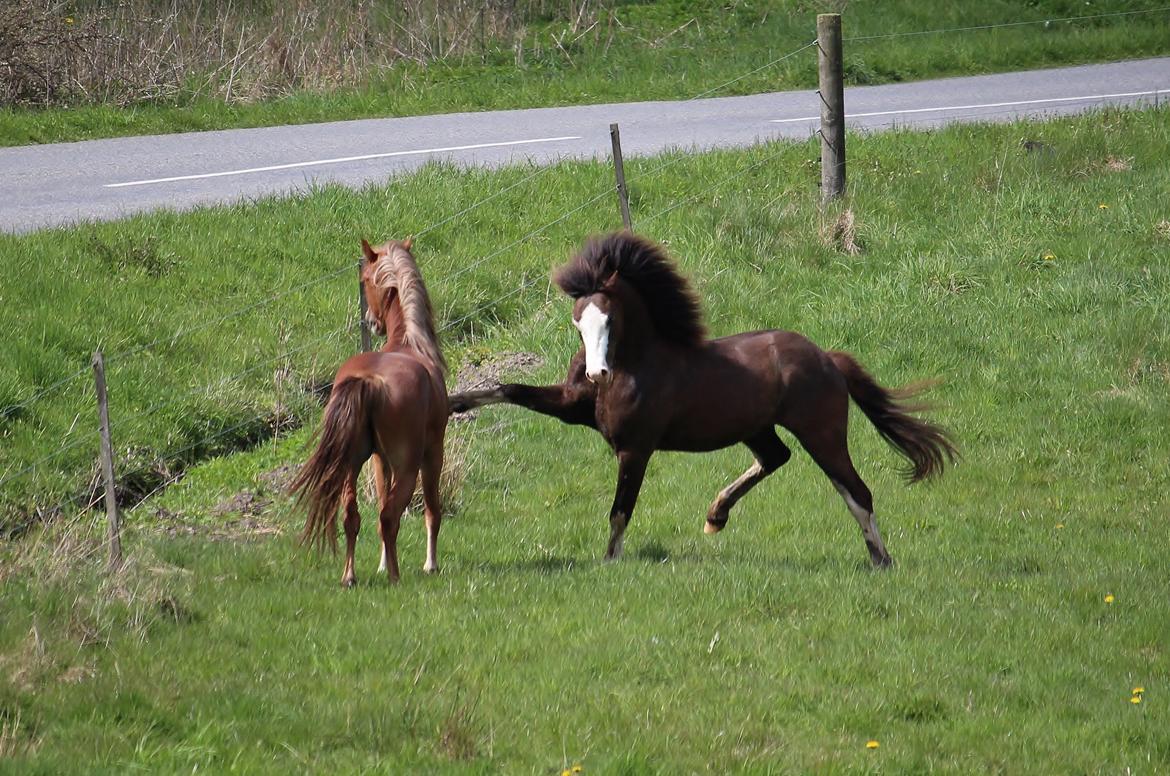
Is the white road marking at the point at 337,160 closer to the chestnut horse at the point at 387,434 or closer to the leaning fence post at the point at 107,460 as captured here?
the leaning fence post at the point at 107,460

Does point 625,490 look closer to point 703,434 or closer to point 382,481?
point 703,434

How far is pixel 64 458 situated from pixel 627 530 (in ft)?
14.9

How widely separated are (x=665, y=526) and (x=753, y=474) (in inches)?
31.5

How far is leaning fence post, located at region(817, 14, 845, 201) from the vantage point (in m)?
15.5

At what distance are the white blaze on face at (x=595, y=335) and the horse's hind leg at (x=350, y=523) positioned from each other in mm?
1435

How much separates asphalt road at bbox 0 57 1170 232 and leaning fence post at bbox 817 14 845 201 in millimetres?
2171

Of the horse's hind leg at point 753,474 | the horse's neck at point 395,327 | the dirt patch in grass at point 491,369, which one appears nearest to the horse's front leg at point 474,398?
the horse's neck at point 395,327

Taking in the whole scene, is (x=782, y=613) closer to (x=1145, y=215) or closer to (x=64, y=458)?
(x=64, y=458)

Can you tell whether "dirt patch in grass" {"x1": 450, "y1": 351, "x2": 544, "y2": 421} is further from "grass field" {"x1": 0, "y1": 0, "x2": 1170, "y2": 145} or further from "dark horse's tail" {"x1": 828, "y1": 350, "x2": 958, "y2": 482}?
"grass field" {"x1": 0, "y1": 0, "x2": 1170, "y2": 145}

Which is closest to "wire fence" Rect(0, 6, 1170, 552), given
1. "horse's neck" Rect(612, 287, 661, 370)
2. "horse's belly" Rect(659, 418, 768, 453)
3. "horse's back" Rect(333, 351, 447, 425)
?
"horse's back" Rect(333, 351, 447, 425)

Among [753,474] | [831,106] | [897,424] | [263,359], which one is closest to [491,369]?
[263,359]

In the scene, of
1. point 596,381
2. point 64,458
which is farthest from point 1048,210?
point 64,458

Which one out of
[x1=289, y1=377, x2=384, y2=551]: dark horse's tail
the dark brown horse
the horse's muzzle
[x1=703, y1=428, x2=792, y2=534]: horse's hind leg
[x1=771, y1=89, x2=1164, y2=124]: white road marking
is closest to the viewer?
[x1=289, y1=377, x2=384, y2=551]: dark horse's tail

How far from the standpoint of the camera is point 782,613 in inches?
299
